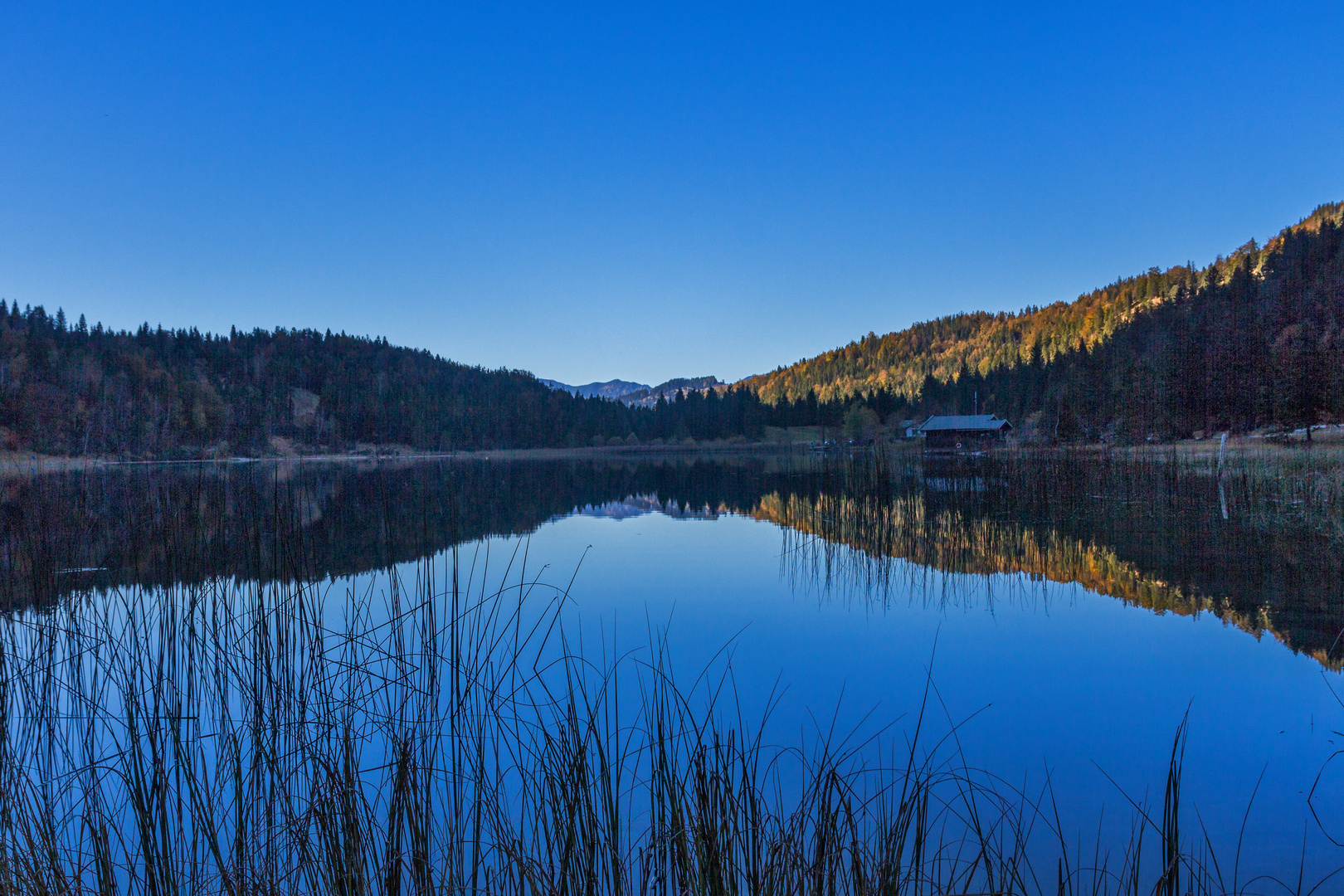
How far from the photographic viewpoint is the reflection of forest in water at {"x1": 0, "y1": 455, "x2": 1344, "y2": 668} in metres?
7.23

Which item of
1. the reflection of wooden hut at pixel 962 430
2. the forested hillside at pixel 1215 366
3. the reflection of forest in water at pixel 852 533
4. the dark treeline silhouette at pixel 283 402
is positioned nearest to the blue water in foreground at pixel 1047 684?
the reflection of forest in water at pixel 852 533

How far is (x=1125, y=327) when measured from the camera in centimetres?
7394

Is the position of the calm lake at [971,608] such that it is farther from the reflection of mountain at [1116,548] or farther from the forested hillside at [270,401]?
the forested hillside at [270,401]

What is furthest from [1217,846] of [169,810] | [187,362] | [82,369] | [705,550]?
[187,362]

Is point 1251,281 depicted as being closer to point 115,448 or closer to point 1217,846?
point 1217,846

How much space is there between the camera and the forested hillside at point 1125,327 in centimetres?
4700

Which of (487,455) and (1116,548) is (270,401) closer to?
(487,455)

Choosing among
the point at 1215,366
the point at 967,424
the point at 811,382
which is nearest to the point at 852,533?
the point at 1215,366

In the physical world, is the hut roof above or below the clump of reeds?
above

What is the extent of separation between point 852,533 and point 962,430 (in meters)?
Answer: 58.2

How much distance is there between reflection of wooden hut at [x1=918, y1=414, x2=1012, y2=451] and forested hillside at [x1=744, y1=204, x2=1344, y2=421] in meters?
12.6

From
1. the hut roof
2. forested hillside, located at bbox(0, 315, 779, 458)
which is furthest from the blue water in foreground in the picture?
the hut roof

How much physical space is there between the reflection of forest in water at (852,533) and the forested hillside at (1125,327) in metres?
28.3

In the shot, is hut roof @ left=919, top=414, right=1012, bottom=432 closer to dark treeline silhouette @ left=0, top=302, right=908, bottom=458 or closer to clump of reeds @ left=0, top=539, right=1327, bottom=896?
dark treeline silhouette @ left=0, top=302, right=908, bottom=458
